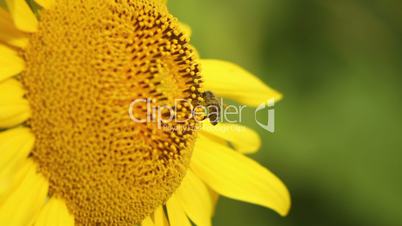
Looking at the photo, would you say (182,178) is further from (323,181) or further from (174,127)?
(323,181)

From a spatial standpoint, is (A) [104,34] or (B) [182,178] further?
(B) [182,178]

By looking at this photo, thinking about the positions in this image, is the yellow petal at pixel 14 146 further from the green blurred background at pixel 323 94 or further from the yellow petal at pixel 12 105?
the green blurred background at pixel 323 94

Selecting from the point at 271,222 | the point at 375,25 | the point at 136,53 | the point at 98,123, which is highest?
the point at 136,53

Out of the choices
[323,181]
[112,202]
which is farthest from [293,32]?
[112,202]

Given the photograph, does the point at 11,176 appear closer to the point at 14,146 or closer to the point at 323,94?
the point at 14,146

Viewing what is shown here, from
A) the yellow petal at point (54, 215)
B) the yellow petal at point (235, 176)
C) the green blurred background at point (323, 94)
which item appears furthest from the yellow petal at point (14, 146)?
the green blurred background at point (323, 94)

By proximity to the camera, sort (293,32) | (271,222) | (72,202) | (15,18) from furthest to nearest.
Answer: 1. (293,32)
2. (271,222)
3. (72,202)
4. (15,18)

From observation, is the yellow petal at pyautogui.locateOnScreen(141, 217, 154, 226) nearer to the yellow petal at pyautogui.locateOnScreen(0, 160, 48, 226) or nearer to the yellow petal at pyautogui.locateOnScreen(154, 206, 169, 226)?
the yellow petal at pyautogui.locateOnScreen(154, 206, 169, 226)
